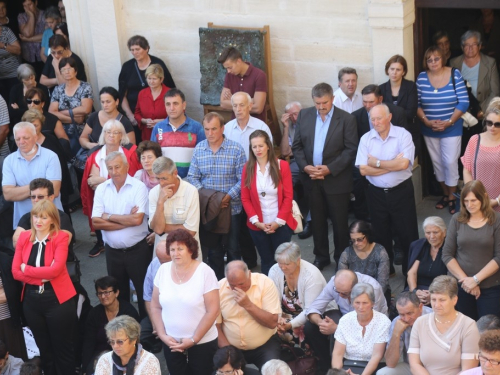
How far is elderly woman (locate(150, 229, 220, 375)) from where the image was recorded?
25.6 feet

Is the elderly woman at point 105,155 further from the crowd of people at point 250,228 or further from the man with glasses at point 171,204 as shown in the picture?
the man with glasses at point 171,204

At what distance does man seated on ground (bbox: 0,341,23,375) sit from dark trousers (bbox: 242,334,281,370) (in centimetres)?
198

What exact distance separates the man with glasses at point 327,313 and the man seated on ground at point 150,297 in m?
1.36

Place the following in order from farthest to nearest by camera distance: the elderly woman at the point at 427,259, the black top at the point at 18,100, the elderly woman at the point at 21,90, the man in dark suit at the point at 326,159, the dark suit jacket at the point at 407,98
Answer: the black top at the point at 18,100
the elderly woman at the point at 21,90
the dark suit jacket at the point at 407,98
the man in dark suit at the point at 326,159
the elderly woman at the point at 427,259

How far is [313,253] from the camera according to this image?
10.3 metres

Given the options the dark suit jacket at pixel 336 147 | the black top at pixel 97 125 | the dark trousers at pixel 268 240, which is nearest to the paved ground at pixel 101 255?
the dark trousers at pixel 268 240

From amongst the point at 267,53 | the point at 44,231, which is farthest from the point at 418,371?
the point at 267,53

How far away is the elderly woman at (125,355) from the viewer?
7.59 m

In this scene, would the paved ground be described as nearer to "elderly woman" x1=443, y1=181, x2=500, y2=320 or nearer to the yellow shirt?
"elderly woman" x1=443, y1=181, x2=500, y2=320

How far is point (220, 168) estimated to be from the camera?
9.51 m

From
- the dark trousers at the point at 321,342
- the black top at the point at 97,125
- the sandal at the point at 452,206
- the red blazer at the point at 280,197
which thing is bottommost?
the dark trousers at the point at 321,342

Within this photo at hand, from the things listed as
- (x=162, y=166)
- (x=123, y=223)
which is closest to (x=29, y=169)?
(x=123, y=223)

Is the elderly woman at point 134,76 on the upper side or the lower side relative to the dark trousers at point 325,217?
upper

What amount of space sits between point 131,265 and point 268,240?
1.39 metres
